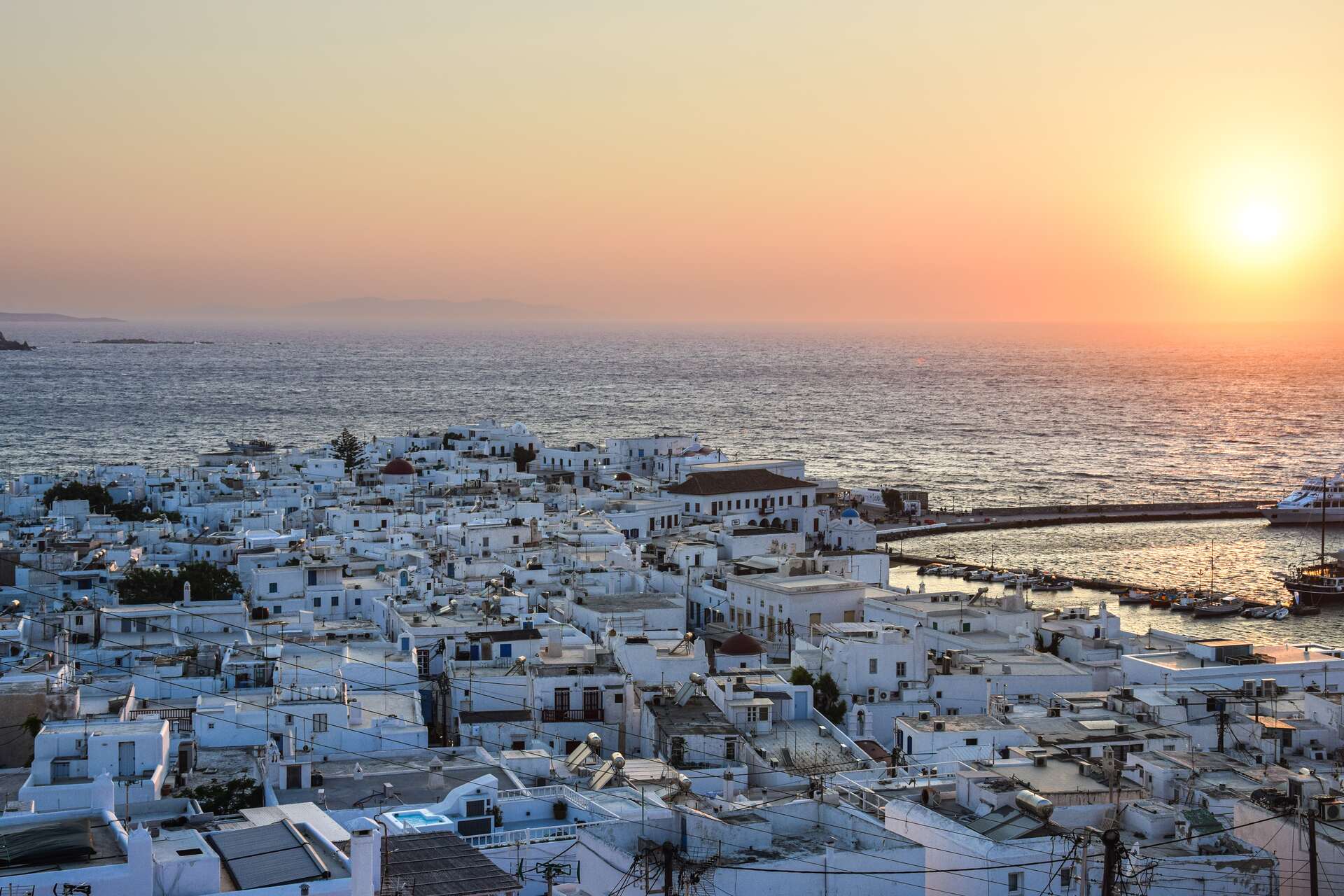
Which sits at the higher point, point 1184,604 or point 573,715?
point 573,715

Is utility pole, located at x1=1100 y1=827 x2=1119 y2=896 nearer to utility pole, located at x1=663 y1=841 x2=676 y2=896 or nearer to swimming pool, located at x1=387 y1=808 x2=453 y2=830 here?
utility pole, located at x1=663 y1=841 x2=676 y2=896

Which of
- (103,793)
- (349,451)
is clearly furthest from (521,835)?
(349,451)

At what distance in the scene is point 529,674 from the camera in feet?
77.3

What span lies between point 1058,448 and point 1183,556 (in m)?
41.9

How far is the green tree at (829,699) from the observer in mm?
24344

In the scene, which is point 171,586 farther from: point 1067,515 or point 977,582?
point 1067,515

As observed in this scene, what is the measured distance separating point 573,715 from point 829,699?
4.27 metres

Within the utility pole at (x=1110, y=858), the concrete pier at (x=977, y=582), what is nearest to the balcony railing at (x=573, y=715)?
the utility pole at (x=1110, y=858)

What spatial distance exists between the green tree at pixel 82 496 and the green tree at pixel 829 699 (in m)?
29.4

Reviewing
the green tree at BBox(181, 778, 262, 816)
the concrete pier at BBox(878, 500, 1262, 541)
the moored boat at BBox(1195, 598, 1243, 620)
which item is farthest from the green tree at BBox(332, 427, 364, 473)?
the green tree at BBox(181, 778, 262, 816)

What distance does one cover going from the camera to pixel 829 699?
81.4ft

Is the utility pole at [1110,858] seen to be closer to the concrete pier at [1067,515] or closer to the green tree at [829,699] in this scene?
the green tree at [829,699]

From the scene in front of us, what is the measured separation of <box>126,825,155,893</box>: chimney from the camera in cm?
1038

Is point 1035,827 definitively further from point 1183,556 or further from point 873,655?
point 1183,556
